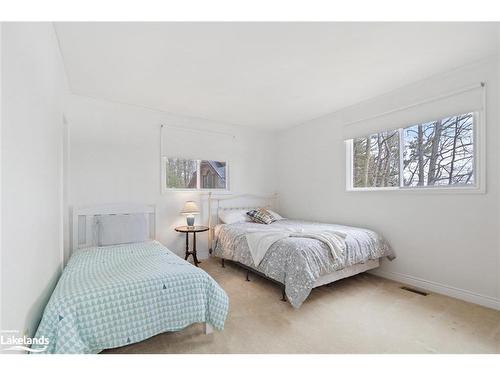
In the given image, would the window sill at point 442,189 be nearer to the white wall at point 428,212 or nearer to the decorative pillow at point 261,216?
the white wall at point 428,212

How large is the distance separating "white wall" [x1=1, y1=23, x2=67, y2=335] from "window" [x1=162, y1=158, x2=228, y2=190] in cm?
186

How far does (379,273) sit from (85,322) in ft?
10.7

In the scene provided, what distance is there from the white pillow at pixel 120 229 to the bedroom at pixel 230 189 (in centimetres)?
2

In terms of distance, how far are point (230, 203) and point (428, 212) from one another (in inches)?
113

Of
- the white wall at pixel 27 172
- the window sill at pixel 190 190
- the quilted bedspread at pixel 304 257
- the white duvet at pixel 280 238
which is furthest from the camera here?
the window sill at pixel 190 190

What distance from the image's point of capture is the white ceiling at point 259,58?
1.83 metres

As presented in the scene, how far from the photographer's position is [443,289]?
2555mm

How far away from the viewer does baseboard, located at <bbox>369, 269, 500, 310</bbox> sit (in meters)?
2.25

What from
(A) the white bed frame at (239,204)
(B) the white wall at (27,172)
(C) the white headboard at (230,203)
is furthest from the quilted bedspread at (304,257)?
(B) the white wall at (27,172)

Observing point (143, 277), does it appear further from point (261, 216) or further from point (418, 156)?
point (418, 156)

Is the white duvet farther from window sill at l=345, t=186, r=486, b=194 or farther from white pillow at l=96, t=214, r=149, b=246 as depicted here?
white pillow at l=96, t=214, r=149, b=246

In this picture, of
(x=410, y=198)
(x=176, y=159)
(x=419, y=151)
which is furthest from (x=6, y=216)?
(x=419, y=151)

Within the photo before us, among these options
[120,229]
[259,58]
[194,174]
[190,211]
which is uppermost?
[259,58]

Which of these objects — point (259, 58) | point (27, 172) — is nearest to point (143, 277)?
point (27, 172)
